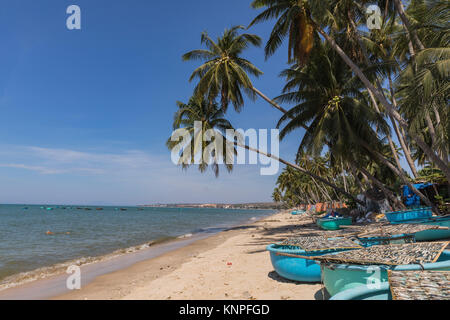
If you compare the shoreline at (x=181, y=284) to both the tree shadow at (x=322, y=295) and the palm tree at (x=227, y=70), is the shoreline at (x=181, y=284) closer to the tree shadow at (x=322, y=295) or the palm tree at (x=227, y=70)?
the tree shadow at (x=322, y=295)

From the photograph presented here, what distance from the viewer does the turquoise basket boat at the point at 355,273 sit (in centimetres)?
326

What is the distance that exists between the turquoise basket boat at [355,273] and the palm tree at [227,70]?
1228 centimetres

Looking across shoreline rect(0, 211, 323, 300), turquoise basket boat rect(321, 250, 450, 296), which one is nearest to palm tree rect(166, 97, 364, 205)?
shoreline rect(0, 211, 323, 300)

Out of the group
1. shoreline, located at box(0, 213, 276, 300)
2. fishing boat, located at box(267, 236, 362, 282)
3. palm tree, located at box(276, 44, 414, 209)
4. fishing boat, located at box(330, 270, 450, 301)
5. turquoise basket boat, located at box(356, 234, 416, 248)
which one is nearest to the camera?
fishing boat, located at box(330, 270, 450, 301)

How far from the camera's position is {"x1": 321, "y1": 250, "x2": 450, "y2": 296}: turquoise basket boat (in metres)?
3.26

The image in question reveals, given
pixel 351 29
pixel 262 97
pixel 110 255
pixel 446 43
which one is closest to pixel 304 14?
pixel 351 29

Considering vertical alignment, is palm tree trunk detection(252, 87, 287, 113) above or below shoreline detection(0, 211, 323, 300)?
above

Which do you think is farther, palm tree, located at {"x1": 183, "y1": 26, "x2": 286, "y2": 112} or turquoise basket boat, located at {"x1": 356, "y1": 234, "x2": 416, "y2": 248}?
palm tree, located at {"x1": 183, "y1": 26, "x2": 286, "y2": 112}

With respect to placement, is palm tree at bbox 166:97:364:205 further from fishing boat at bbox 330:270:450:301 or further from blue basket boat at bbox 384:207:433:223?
fishing boat at bbox 330:270:450:301

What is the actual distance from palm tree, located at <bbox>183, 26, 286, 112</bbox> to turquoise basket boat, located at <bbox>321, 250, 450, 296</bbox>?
12.3 meters

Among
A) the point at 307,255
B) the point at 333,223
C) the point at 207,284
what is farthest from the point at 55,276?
the point at 333,223

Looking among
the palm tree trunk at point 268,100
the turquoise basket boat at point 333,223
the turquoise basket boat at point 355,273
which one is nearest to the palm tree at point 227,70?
the palm tree trunk at point 268,100
